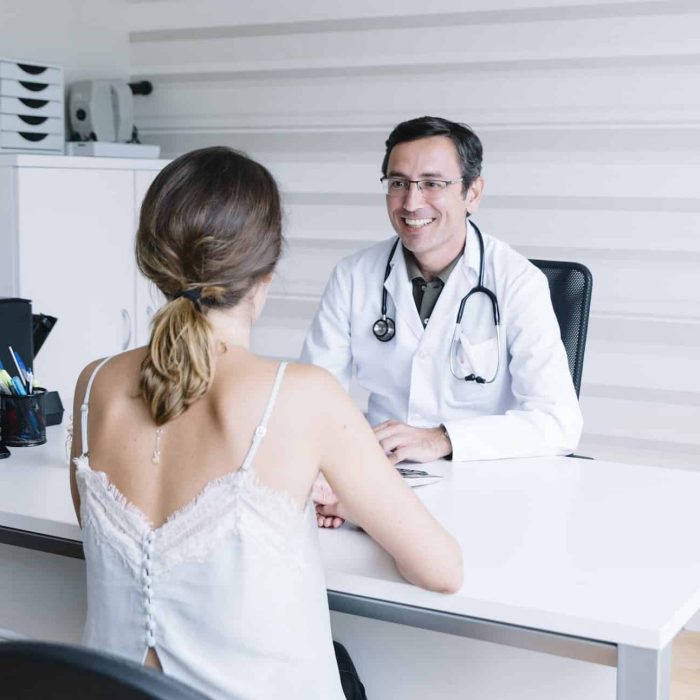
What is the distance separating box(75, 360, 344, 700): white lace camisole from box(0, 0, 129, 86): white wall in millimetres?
3165

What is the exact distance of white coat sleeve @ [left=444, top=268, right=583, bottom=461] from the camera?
2.20 meters

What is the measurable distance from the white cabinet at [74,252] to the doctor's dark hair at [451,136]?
1262mm

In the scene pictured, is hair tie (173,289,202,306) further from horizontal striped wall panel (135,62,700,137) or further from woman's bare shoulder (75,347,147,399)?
horizontal striped wall panel (135,62,700,137)

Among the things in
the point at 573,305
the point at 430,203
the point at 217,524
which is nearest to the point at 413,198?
the point at 430,203

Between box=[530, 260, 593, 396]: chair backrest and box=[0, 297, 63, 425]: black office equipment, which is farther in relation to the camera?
box=[530, 260, 593, 396]: chair backrest

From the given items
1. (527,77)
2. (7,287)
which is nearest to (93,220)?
(7,287)

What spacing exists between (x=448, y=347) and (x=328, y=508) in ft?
3.10

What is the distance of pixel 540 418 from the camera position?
2.33 meters

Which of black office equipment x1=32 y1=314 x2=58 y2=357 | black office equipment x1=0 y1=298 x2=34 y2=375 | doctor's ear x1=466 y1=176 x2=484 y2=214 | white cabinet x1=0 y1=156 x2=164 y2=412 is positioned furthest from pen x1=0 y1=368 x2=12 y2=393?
white cabinet x1=0 y1=156 x2=164 y2=412

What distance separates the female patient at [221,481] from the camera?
137 cm

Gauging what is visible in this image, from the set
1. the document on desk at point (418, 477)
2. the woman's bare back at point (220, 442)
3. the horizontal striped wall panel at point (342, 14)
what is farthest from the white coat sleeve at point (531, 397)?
the horizontal striped wall panel at point (342, 14)

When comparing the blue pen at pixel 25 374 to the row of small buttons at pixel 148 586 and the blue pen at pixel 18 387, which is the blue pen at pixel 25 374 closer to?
the blue pen at pixel 18 387

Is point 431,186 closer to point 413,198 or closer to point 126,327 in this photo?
point 413,198

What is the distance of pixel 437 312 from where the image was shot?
2.65 meters
